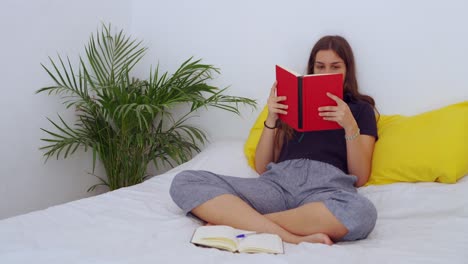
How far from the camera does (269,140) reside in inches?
68.4

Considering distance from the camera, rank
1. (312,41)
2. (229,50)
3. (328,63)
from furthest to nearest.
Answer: (229,50), (312,41), (328,63)

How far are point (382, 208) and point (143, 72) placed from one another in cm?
143

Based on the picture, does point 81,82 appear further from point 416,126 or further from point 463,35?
point 463,35

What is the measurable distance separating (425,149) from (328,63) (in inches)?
18.4

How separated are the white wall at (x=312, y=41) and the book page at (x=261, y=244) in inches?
40.3

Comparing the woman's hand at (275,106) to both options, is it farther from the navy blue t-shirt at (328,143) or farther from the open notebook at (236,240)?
the open notebook at (236,240)

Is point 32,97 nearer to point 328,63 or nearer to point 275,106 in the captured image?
point 275,106

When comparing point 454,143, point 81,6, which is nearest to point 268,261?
point 454,143

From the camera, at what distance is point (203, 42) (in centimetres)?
233

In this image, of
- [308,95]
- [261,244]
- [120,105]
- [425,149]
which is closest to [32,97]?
[120,105]

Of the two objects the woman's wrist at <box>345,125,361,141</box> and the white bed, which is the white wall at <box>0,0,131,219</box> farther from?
the woman's wrist at <box>345,125,361,141</box>

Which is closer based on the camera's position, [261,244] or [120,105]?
[261,244]

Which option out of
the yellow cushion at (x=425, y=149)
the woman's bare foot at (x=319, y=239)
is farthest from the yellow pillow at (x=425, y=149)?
the woman's bare foot at (x=319, y=239)

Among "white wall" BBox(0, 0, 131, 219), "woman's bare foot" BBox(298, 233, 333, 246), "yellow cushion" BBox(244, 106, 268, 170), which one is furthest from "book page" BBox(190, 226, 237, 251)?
"white wall" BBox(0, 0, 131, 219)
